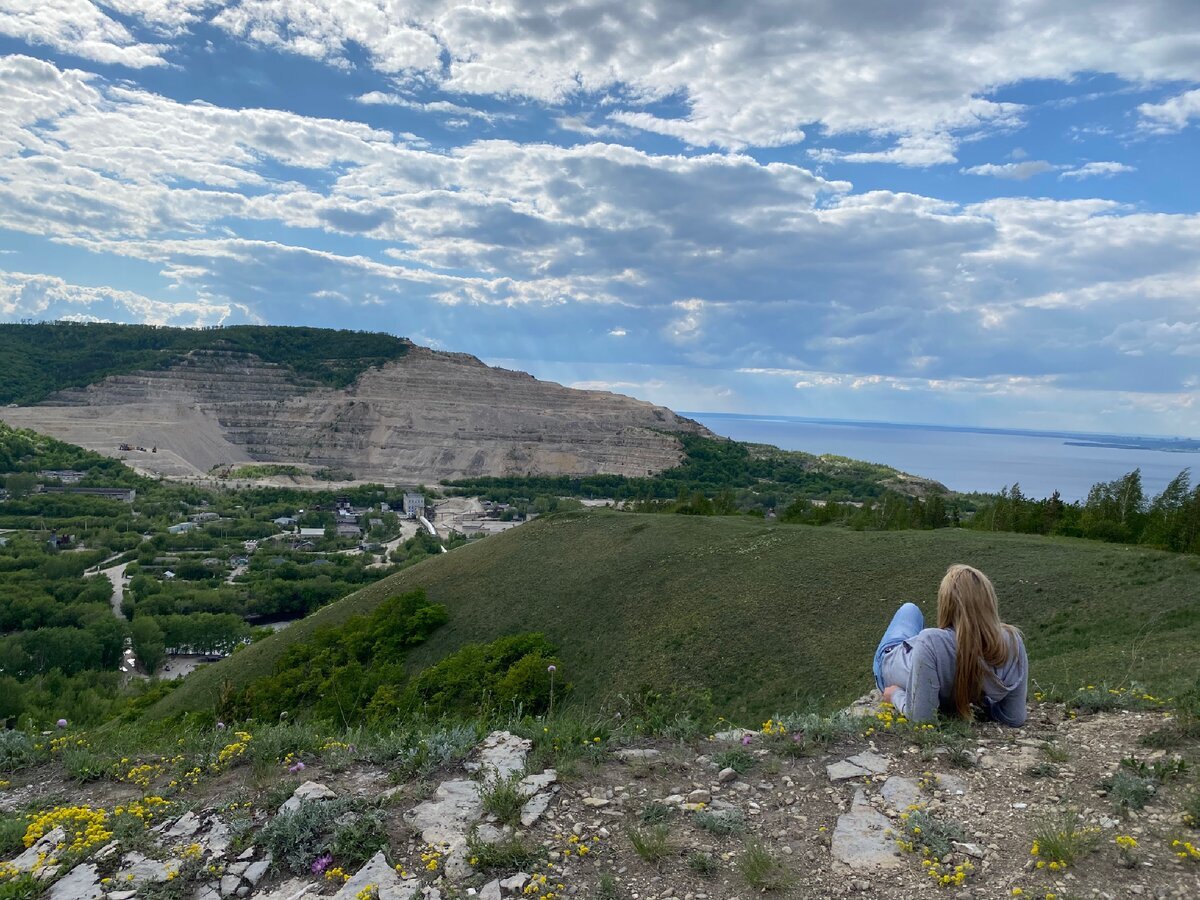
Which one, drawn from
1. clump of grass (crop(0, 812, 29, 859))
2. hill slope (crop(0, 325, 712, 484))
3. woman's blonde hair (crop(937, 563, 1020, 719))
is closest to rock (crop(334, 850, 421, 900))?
clump of grass (crop(0, 812, 29, 859))

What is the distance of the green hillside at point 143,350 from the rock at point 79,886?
149m

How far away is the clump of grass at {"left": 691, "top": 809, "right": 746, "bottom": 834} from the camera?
4.98 metres

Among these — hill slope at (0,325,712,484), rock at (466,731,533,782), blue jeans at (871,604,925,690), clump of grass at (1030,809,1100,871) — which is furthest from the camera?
hill slope at (0,325,712,484)

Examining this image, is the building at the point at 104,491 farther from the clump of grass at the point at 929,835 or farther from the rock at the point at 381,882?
the clump of grass at the point at 929,835

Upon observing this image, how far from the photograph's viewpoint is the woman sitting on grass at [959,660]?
5.50m

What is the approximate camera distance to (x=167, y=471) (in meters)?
112

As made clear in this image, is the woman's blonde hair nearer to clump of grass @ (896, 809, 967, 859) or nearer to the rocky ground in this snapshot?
the rocky ground

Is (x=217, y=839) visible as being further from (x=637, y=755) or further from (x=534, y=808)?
(x=637, y=755)

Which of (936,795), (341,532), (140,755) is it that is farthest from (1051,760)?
(341,532)

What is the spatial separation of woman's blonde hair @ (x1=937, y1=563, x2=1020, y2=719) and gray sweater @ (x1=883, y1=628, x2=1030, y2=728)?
0.09 m

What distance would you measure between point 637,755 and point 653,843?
4.78 feet

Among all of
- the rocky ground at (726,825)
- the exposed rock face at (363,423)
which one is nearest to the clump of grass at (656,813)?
the rocky ground at (726,825)

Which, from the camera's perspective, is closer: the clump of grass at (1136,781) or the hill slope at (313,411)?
the clump of grass at (1136,781)

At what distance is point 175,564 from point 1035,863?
249ft
